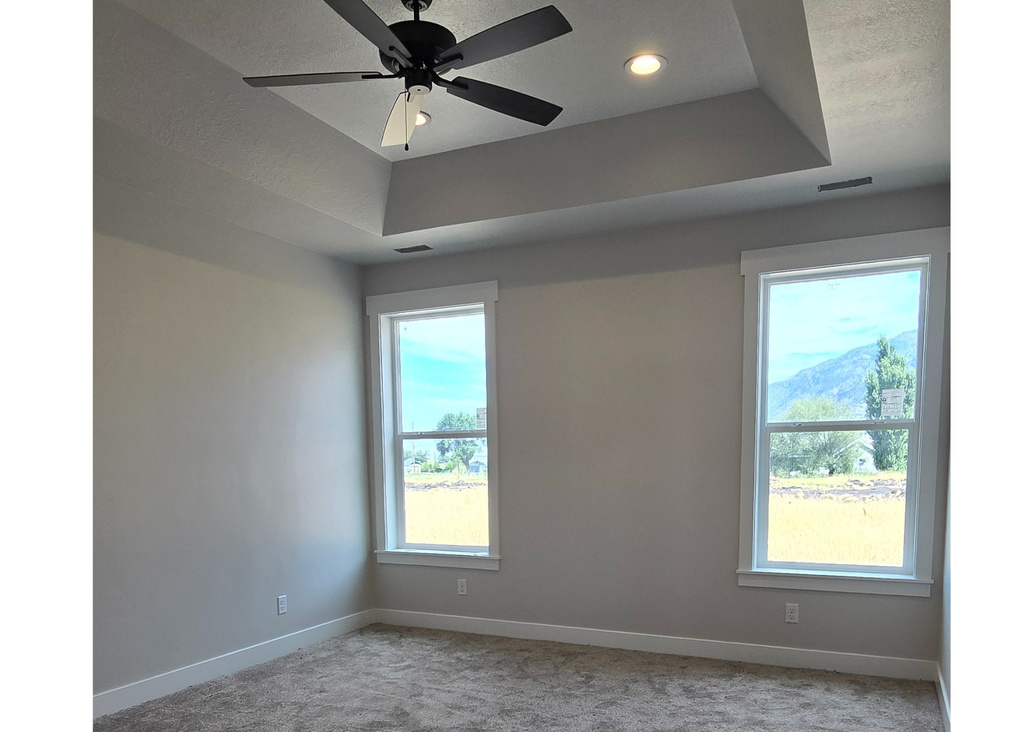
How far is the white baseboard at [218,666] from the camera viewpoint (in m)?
3.04

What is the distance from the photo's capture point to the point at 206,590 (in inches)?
138

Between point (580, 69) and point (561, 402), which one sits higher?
point (580, 69)

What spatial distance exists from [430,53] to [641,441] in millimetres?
2595

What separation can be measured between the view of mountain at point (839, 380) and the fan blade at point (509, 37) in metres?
2.53

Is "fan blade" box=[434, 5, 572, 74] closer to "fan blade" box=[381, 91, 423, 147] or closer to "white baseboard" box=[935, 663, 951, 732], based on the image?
"fan blade" box=[381, 91, 423, 147]

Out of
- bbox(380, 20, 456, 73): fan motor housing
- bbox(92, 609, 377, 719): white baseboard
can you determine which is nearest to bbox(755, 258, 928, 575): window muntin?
bbox(380, 20, 456, 73): fan motor housing

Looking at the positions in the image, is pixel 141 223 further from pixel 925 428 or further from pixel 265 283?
pixel 925 428

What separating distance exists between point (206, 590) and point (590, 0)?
3448 mm

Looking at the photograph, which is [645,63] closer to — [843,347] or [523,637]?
[843,347]

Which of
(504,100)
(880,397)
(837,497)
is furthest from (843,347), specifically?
(504,100)

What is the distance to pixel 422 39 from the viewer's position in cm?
A: 216
